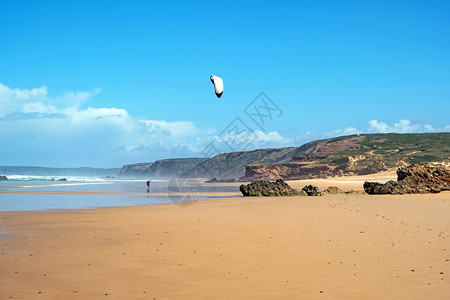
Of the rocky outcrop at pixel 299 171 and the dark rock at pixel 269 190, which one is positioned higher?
the rocky outcrop at pixel 299 171

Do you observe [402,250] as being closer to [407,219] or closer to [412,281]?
[412,281]

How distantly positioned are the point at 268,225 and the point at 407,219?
14.5ft

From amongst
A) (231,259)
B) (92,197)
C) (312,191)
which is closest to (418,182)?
(312,191)

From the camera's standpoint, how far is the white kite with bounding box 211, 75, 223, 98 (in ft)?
56.6

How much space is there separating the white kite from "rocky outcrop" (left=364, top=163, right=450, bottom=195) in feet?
45.2

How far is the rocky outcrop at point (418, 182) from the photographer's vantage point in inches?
1014

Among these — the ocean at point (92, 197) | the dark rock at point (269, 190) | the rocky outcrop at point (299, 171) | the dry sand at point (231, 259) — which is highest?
the rocky outcrop at point (299, 171)

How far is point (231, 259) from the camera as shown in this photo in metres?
8.27

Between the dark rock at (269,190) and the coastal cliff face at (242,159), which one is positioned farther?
the coastal cliff face at (242,159)

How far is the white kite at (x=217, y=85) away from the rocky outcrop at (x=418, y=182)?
13.8 m

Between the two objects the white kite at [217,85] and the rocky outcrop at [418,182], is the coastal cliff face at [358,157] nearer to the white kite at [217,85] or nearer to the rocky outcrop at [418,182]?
the rocky outcrop at [418,182]

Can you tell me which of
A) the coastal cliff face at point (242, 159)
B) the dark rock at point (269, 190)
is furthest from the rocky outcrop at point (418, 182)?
the coastal cliff face at point (242, 159)

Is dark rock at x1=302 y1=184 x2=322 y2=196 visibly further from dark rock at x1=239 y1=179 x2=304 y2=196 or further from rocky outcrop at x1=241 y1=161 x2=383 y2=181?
rocky outcrop at x1=241 y1=161 x2=383 y2=181

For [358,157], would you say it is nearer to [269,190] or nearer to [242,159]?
[269,190]
